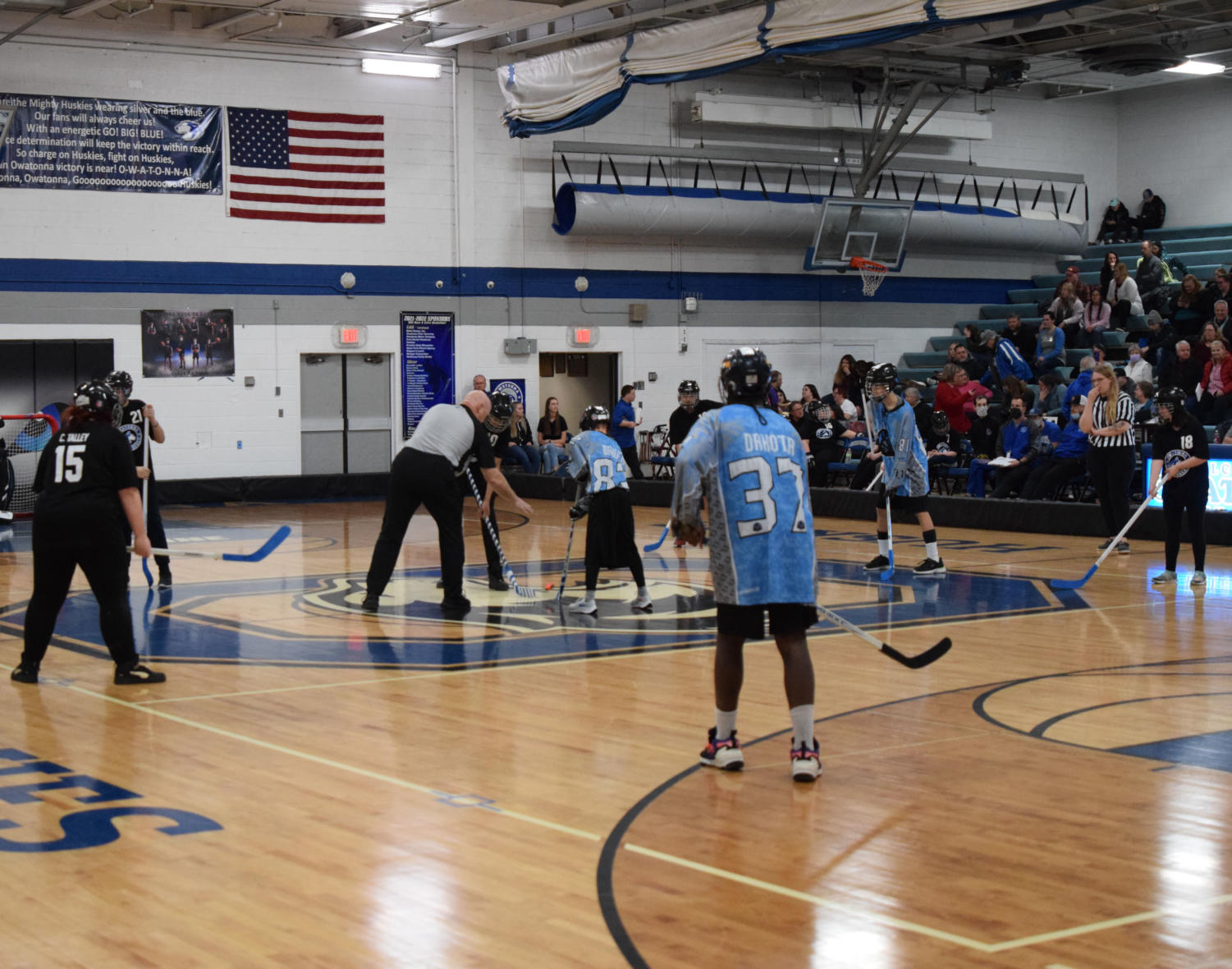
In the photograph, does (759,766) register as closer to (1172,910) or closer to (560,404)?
(1172,910)

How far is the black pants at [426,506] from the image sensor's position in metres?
11.0

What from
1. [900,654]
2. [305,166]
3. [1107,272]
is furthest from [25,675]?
[1107,272]

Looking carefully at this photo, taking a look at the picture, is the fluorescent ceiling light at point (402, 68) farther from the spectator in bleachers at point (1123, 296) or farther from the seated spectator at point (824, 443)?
the spectator in bleachers at point (1123, 296)

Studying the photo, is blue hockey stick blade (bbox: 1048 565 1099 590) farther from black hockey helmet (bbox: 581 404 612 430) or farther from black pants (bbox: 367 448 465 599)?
black pants (bbox: 367 448 465 599)

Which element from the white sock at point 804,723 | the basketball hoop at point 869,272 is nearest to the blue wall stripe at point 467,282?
the basketball hoop at point 869,272

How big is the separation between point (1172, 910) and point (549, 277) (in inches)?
847

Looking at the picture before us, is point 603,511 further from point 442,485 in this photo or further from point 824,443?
point 824,443

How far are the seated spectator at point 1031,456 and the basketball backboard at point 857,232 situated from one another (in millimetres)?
7217

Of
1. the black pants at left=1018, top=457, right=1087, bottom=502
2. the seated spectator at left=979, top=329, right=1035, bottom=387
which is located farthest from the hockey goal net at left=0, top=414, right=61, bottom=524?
the seated spectator at left=979, top=329, right=1035, bottom=387

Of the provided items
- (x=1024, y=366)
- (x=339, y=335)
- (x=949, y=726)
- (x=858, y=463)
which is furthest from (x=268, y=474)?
(x=949, y=726)

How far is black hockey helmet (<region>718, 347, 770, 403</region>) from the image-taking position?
21.4 ft

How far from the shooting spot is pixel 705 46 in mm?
18906

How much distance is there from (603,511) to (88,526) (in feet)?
13.2

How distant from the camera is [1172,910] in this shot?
4.68 meters
